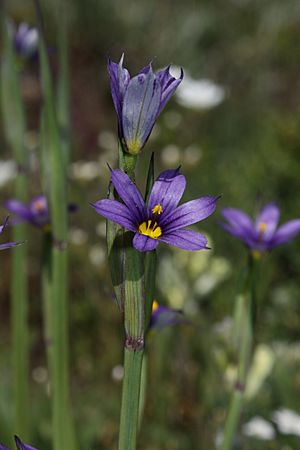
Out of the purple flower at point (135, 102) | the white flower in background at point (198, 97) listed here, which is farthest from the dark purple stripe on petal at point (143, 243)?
the white flower in background at point (198, 97)

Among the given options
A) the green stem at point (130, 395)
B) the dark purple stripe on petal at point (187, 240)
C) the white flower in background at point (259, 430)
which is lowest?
the white flower in background at point (259, 430)

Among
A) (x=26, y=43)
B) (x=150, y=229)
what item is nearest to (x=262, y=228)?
(x=150, y=229)

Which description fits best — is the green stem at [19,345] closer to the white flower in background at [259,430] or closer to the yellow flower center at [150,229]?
the white flower in background at [259,430]

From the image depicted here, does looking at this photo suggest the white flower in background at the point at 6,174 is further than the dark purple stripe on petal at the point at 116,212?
Yes

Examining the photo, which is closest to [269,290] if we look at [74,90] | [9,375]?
[9,375]

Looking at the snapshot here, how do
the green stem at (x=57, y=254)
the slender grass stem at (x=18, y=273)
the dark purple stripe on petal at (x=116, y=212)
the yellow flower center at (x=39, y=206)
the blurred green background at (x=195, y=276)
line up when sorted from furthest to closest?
the blurred green background at (x=195, y=276) < the slender grass stem at (x=18, y=273) < the yellow flower center at (x=39, y=206) < the green stem at (x=57, y=254) < the dark purple stripe on petal at (x=116, y=212)

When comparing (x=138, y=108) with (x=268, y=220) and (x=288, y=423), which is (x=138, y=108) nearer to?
(x=268, y=220)

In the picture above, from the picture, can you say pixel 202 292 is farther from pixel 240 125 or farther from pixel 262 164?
pixel 240 125
